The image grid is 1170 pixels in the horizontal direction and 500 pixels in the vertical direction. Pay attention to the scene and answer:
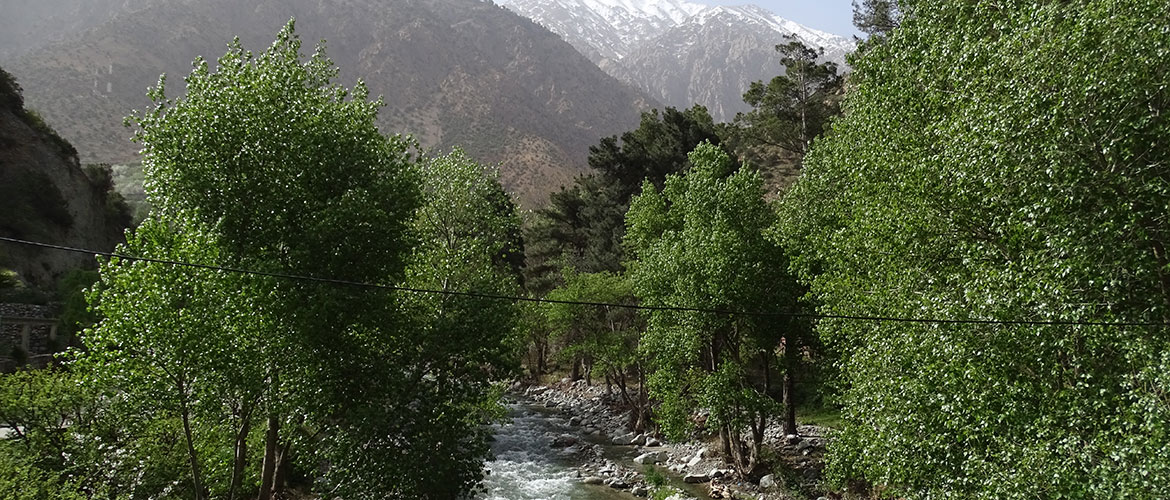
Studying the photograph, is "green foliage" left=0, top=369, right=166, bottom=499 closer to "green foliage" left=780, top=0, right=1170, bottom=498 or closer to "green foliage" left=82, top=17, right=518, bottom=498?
"green foliage" left=82, top=17, right=518, bottom=498

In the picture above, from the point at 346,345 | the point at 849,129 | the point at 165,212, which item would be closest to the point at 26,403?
the point at 165,212

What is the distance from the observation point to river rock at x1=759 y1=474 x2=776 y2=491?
20.2 metres

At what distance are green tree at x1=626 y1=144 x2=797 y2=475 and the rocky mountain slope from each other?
41932mm

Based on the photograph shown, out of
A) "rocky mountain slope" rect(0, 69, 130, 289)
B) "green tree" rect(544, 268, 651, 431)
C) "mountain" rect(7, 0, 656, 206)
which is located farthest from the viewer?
"mountain" rect(7, 0, 656, 206)

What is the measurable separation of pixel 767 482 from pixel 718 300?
21.0 ft

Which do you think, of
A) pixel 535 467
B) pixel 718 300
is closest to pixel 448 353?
pixel 718 300

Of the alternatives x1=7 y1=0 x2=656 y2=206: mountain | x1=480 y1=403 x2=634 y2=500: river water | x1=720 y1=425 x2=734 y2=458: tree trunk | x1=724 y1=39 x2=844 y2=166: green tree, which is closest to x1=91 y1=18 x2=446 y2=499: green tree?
x1=480 y1=403 x2=634 y2=500: river water

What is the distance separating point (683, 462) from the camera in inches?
969

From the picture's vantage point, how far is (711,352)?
74.7 ft

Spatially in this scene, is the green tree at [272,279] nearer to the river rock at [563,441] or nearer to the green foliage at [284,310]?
the green foliage at [284,310]

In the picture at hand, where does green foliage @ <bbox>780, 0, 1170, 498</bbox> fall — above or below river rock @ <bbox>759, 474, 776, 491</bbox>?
above

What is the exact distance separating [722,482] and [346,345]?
535 inches

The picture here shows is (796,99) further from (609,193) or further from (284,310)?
(284,310)

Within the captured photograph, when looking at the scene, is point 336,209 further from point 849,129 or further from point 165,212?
point 849,129
